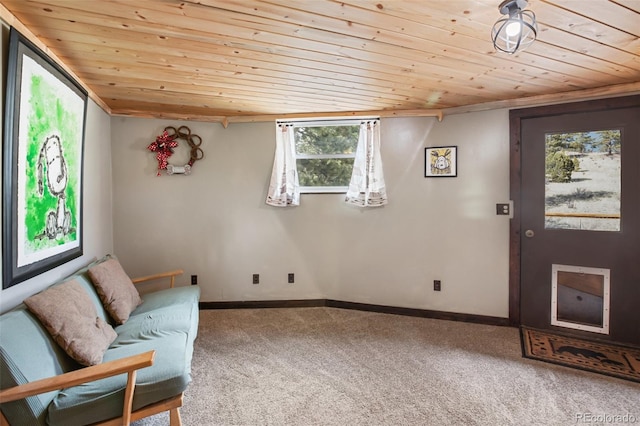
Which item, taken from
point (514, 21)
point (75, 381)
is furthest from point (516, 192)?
point (75, 381)

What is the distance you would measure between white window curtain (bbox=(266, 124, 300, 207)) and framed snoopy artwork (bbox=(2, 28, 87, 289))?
169 cm

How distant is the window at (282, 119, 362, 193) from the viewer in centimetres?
354

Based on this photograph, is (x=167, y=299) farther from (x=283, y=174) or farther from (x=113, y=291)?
(x=283, y=174)

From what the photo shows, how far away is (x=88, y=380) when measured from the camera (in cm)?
136

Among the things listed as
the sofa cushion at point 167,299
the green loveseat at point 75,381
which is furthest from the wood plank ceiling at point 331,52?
the sofa cushion at point 167,299

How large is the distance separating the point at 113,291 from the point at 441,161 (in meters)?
3.09

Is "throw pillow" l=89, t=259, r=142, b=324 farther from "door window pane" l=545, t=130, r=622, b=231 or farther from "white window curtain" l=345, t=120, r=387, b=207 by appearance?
"door window pane" l=545, t=130, r=622, b=231

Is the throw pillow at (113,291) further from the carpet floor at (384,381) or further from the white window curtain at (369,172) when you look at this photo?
the white window curtain at (369,172)

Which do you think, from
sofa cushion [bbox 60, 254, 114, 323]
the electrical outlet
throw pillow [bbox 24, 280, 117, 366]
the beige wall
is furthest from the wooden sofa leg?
the electrical outlet

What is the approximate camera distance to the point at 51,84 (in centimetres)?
197

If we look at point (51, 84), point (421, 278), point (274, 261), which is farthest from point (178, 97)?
point (421, 278)

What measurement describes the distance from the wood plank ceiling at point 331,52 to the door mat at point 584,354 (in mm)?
2093

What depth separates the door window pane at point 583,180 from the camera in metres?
2.64

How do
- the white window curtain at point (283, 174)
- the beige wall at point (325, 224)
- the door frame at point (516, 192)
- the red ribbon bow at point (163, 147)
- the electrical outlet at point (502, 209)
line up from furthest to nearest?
the white window curtain at point (283, 174) < the red ribbon bow at point (163, 147) < the beige wall at point (325, 224) < the electrical outlet at point (502, 209) < the door frame at point (516, 192)
